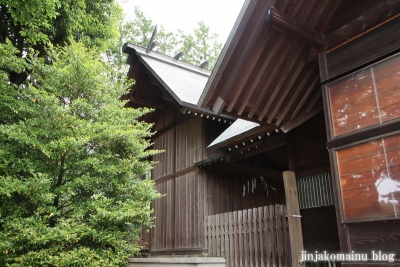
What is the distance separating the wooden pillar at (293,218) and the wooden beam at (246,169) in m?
2.96

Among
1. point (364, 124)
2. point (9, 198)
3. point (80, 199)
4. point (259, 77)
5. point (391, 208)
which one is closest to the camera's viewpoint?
point (391, 208)

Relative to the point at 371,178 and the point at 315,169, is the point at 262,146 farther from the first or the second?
the point at 371,178

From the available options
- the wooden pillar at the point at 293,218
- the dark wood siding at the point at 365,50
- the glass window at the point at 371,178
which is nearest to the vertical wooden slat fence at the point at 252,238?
the wooden pillar at the point at 293,218

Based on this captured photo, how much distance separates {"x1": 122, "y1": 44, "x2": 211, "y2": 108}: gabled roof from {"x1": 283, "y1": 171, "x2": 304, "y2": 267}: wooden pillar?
3530mm

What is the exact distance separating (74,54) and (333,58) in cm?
566

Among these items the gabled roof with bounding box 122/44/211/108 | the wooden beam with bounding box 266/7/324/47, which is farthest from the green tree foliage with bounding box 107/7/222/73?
the wooden beam with bounding box 266/7/324/47

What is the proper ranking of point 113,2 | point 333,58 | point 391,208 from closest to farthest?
point 391,208
point 333,58
point 113,2

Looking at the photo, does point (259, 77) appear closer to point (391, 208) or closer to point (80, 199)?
point (391, 208)

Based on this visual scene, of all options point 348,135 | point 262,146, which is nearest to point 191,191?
point 262,146

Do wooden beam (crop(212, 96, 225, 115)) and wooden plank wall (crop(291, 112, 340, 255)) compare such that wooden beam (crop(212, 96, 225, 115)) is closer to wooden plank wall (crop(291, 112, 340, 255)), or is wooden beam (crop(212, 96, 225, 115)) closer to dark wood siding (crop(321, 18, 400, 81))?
dark wood siding (crop(321, 18, 400, 81))

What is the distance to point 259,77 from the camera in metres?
5.11

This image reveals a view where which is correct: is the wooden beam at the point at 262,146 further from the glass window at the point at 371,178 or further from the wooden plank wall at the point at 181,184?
the glass window at the point at 371,178

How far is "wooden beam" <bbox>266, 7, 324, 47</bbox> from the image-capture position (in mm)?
4286

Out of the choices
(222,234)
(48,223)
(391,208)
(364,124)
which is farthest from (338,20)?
(48,223)
